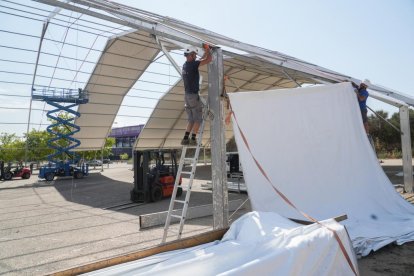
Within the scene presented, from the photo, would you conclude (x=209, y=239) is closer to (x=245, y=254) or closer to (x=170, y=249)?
(x=170, y=249)

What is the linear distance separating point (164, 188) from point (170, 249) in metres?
7.18

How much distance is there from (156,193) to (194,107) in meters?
5.55

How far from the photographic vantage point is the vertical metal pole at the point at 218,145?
4492mm

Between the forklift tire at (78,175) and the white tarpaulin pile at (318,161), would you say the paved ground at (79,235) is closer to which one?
the white tarpaulin pile at (318,161)

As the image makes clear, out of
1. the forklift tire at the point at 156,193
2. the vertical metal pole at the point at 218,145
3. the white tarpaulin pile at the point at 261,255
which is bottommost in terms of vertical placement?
the forklift tire at the point at 156,193

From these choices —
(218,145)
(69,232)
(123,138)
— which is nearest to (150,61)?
(69,232)

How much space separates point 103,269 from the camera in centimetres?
257

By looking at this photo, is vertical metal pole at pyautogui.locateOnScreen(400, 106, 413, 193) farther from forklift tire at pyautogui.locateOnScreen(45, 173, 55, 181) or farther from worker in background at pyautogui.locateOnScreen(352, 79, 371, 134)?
forklift tire at pyautogui.locateOnScreen(45, 173, 55, 181)

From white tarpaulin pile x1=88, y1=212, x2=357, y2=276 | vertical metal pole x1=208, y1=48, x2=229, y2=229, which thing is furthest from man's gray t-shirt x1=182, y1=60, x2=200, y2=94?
white tarpaulin pile x1=88, y1=212, x2=357, y2=276

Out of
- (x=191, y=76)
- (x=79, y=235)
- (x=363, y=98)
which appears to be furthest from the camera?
(x=363, y=98)

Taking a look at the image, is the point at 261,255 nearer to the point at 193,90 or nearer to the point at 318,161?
the point at 193,90

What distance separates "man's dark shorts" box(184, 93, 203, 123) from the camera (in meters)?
4.83

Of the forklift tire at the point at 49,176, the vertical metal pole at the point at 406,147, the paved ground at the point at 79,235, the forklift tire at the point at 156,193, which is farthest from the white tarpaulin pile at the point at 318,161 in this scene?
the forklift tire at the point at 49,176

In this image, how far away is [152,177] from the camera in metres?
10.1
